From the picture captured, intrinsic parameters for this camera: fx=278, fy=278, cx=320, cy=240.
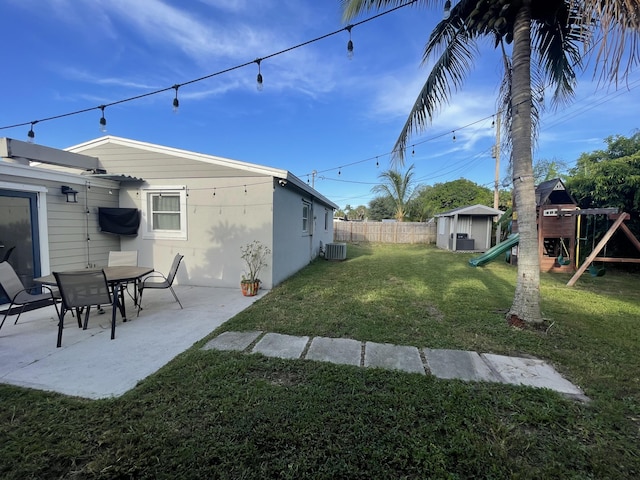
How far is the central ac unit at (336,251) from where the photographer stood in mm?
11523

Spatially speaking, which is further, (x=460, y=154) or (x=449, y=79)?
(x=460, y=154)

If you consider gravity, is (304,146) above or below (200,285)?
above

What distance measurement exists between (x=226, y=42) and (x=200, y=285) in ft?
17.7

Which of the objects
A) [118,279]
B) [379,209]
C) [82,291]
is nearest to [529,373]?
[118,279]

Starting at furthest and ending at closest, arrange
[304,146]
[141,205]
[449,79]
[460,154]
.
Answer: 1. [460,154]
2. [304,146]
3. [141,205]
4. [449,79]

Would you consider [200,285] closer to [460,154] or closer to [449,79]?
[449,79]

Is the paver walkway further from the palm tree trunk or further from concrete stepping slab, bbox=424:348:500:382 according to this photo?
the palm tree trunk

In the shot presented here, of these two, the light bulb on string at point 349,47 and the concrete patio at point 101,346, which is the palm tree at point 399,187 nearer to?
the light bulb on string at point 349,47

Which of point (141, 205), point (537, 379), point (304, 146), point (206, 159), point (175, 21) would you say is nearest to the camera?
point (537, 379)

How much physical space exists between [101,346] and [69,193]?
4.04m

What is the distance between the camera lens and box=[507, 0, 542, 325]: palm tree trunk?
154 inches

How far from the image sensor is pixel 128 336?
3.56 metres

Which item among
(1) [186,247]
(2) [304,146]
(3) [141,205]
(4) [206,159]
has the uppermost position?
(2) [304,146]

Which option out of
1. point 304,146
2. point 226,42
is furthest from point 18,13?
point 304,146
